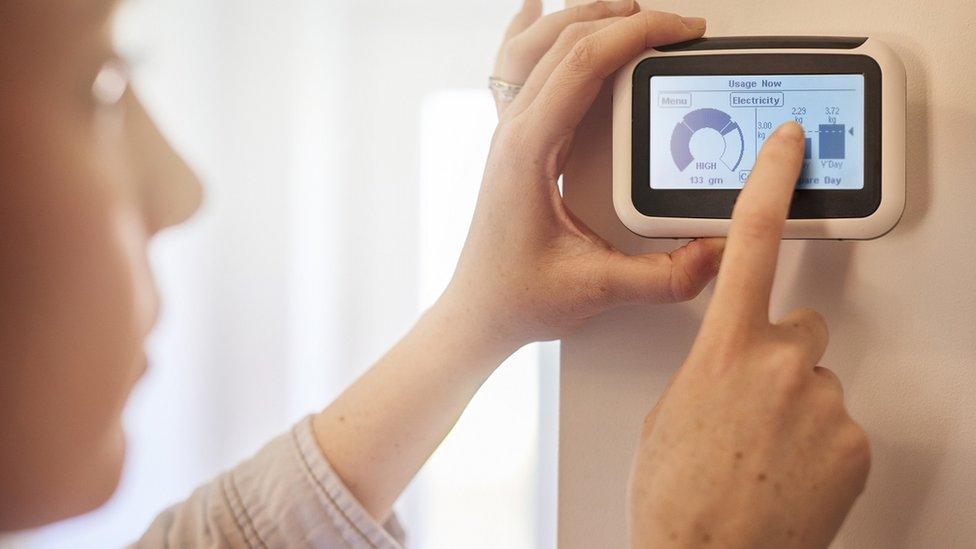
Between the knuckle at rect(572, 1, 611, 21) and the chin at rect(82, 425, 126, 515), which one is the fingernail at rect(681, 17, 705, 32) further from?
the chin at rect(82, 425, 126, 515)

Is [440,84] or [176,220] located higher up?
[440,84]

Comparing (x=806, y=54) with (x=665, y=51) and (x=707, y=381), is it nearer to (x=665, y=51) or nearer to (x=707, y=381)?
(x=665, y=51)

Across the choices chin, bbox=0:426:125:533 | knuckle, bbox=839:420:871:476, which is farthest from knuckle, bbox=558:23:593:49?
chin, bbox=0:426:125:533

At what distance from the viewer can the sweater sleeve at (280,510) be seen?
46 cm

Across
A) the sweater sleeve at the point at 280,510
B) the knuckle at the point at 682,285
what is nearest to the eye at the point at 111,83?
the sweater sleeve at the point at 280,510

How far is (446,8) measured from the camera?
983 millimetres

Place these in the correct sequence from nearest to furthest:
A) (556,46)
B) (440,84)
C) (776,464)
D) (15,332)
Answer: (776,464)
(556,46)
(15,332)
(440,84)

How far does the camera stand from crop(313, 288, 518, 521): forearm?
0.44m

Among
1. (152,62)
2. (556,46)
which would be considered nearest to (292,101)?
(152,62)

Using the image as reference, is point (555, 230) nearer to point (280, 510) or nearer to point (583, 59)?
point (583, 59)

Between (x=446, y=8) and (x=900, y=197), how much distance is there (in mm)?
778

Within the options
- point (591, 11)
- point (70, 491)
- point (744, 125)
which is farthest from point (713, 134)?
point (70, 491)

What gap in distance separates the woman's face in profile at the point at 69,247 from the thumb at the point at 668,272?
2.55ft

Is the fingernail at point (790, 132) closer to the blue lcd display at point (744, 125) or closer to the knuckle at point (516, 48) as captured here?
the blue lcd display at point (744, 125)
